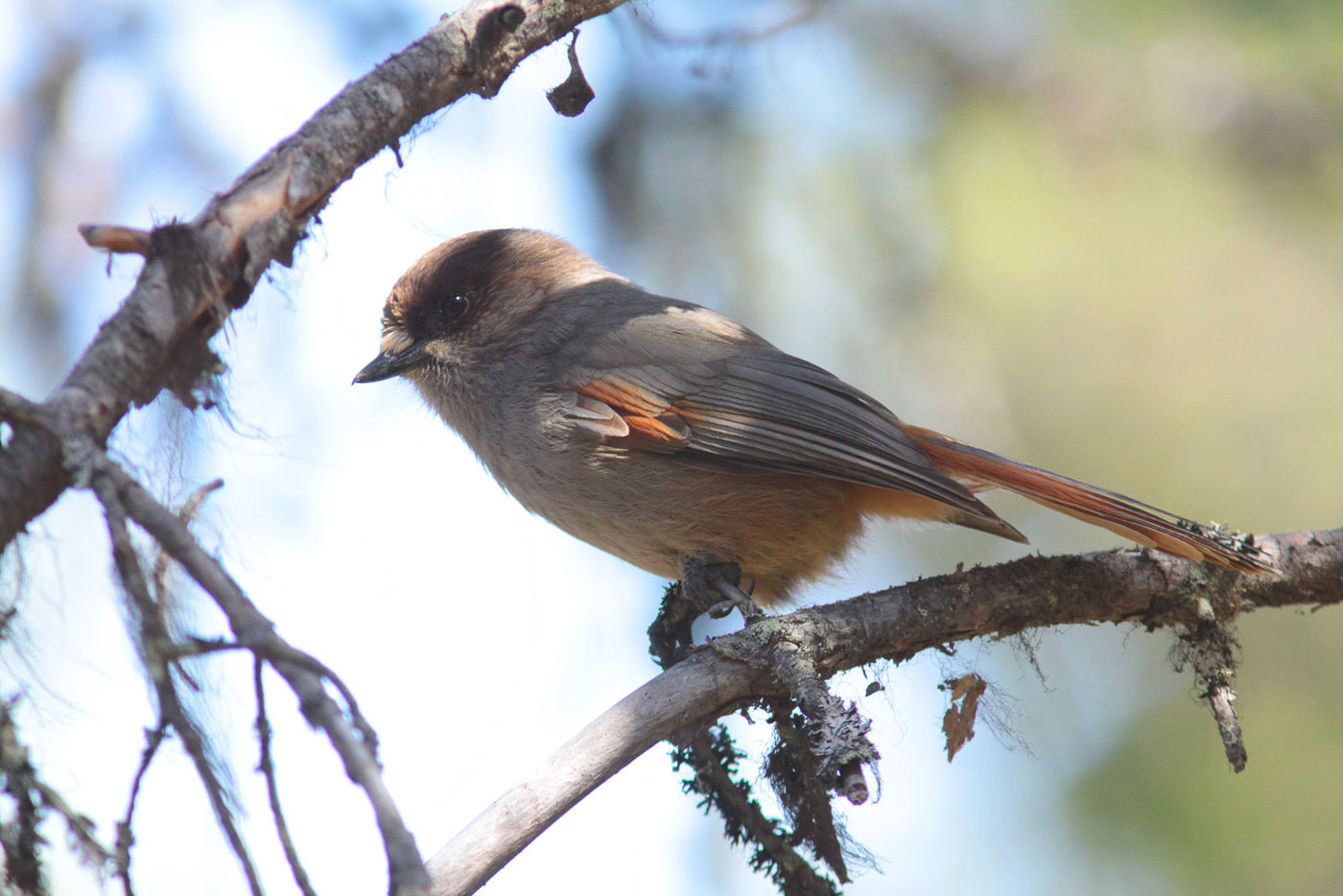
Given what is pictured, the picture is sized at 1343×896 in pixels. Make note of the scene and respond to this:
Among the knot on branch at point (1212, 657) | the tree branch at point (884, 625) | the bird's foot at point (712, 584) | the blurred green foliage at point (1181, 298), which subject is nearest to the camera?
the tree branch at point (884, 625)

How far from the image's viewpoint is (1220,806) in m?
3.94

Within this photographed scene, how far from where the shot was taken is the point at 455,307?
12.7ft

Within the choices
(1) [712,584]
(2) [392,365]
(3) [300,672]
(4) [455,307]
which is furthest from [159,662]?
(4) [455,307]

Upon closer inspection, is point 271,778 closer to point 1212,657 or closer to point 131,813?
point 131,813

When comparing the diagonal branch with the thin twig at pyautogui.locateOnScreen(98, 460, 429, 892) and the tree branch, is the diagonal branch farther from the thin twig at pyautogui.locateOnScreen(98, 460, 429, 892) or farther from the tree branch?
the tree branch

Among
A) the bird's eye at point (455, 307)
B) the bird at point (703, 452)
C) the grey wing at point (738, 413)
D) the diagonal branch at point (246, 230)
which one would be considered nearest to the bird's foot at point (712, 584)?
the bird at point (703, 452)

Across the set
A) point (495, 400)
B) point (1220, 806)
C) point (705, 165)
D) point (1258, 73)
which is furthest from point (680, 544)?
point (1258, 73)

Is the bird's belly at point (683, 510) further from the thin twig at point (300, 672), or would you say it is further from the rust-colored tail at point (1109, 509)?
the thin twig at point (300, 672)

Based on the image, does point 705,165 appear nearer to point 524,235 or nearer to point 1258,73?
point 524,235

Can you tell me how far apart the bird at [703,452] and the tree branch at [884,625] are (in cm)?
13

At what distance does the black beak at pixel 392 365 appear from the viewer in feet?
12.4

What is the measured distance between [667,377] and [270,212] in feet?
5.71

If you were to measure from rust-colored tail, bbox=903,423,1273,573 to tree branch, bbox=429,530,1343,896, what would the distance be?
0.38 feet

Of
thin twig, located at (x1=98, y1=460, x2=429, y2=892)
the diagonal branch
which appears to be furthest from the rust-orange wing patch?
thin twig, located at (x1=98, y1=460, x2=429, y2=892)
